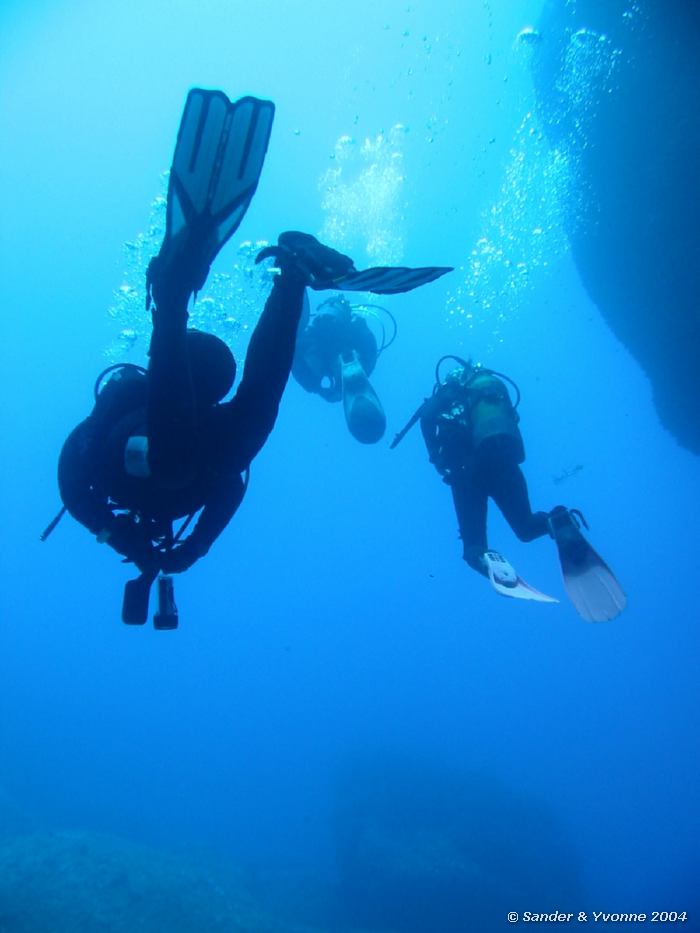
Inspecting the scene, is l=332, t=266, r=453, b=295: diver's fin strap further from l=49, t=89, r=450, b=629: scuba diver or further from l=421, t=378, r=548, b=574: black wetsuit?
l=421, t=378, r=548, b=574: black wetsuit

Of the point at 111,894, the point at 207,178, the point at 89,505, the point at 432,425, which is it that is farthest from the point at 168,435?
the point at 111,894

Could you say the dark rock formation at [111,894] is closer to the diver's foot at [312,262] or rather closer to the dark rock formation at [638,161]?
the diver's foot at [312,262]

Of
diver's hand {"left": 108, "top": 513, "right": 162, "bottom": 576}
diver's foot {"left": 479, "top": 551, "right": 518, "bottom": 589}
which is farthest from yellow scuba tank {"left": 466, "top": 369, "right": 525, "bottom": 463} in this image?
diver's hand {"left": 108, "top": 513, "right": 162, "bottom": 576}

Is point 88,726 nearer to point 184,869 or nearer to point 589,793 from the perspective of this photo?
point 589,793

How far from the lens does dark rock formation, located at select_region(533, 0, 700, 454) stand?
40.0ft

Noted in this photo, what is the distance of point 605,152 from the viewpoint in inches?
571

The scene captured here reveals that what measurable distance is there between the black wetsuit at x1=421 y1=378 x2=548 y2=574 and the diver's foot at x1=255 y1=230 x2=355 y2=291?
10.8 feet

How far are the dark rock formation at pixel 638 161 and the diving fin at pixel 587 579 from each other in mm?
10864

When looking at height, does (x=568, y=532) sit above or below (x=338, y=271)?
below

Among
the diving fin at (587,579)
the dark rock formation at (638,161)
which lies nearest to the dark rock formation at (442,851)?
the dark rock formation at (638,161)

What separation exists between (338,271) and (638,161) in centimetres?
1392

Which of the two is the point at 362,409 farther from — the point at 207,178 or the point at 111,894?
the point at 111,894

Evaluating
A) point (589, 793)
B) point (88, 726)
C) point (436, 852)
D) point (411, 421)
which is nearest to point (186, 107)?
point (411, 421)

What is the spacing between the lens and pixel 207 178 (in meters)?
3.11
